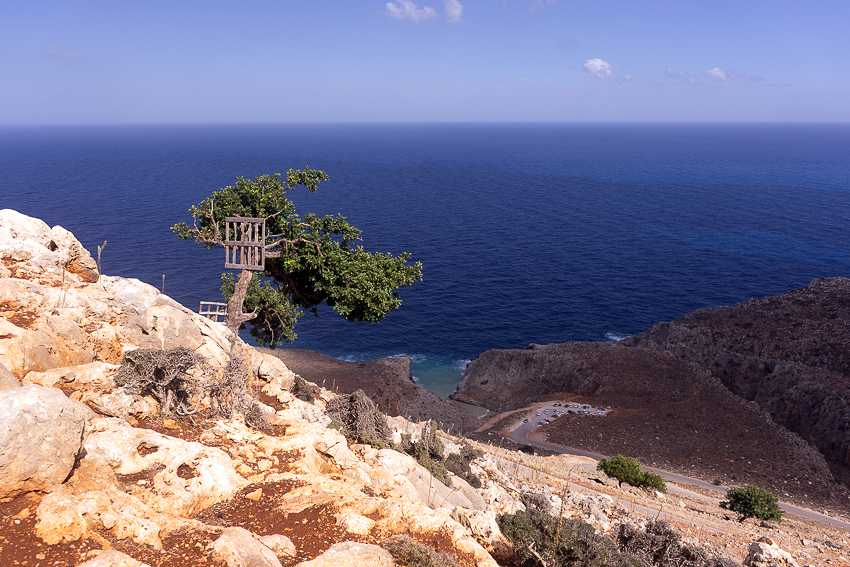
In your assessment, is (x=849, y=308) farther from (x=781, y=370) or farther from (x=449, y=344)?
(x=449, y=344)

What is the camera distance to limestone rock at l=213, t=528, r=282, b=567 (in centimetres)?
841

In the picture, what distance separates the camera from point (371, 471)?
1371 cm

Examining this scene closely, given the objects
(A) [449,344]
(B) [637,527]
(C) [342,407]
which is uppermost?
(C) [342,407]

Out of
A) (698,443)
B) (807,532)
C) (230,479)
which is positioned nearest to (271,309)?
(230,479)

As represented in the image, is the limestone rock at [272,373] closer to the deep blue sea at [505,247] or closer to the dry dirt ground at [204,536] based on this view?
the dry dirt ground at [204,536]

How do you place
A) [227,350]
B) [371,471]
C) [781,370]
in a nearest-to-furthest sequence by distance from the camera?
[371,471]
[227,350]
[781,370]

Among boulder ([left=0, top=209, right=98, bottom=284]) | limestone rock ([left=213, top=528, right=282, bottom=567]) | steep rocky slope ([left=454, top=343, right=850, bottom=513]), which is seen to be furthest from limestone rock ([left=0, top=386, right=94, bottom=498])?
steep rocky slope ([left=454, top=343, right=850, bottom=513])

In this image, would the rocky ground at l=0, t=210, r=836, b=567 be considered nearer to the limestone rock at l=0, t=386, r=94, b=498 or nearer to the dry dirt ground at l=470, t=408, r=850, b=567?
the limestone rock at l=0, t=386, r=94, b=498

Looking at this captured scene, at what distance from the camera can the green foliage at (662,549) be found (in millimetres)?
13897

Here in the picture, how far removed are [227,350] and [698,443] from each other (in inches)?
1652

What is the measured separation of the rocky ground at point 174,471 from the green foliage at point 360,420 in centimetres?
48

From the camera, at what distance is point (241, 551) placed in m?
8.59

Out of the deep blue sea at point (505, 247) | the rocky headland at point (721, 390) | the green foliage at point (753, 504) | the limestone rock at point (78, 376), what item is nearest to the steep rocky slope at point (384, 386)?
the rocky headland at point (721, 390)

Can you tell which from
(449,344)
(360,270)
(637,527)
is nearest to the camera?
(637,527)
